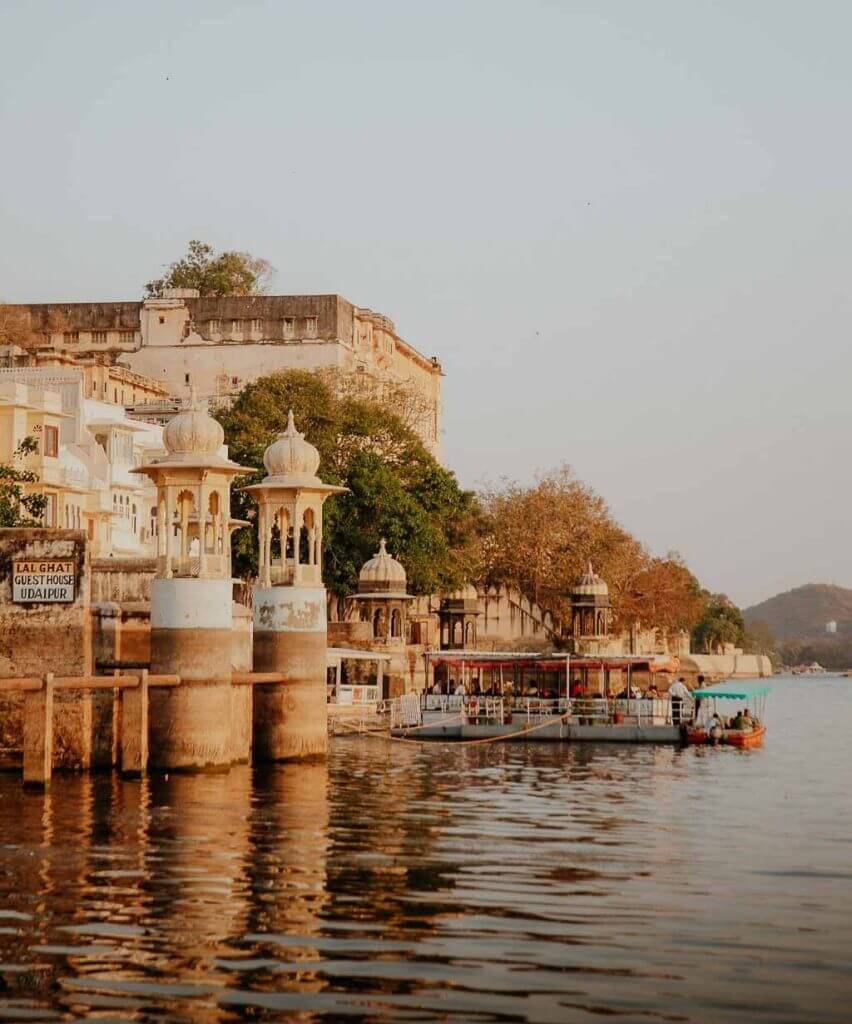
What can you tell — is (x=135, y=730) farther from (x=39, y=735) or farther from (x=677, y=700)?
(x=677, y=700)

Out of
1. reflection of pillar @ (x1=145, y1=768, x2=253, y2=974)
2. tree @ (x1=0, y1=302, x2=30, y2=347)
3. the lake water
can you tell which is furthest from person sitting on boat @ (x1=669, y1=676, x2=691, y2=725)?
tree @ (x1=0, y1=302, x2=30, y2=347)

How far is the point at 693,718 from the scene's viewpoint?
58.8 meters

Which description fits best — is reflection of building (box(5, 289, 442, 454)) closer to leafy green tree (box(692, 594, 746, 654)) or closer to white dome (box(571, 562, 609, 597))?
white dome (box(571, 562, 609, 597))

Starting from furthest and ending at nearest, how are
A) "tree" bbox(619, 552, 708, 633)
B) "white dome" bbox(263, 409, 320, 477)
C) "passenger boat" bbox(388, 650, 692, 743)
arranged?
1. "tree" bbox(619, 552, 708, 633)
2. "passenger boat" bbox(388, 650, 692, 743)
3. "white dome" bbox(263, 409, 320, 477)

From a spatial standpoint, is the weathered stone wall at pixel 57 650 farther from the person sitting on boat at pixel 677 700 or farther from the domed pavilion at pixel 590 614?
the domed pavilion at pixel 590 614

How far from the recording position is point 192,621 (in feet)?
124

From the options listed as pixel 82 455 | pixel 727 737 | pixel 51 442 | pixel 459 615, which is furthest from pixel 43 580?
pixel 459 615

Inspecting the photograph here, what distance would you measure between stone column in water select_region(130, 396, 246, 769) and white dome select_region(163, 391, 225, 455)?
0.02 m

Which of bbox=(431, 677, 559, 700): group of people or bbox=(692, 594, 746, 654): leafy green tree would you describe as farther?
bbox=(692, 594, 746, 654): leafy green tree

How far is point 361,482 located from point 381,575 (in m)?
7.55

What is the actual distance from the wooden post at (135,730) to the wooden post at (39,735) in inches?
74.0

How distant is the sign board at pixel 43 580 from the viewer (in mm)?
37906

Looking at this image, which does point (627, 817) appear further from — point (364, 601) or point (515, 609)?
point (515, 609)

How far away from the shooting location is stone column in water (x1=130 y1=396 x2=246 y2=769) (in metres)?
37.2
